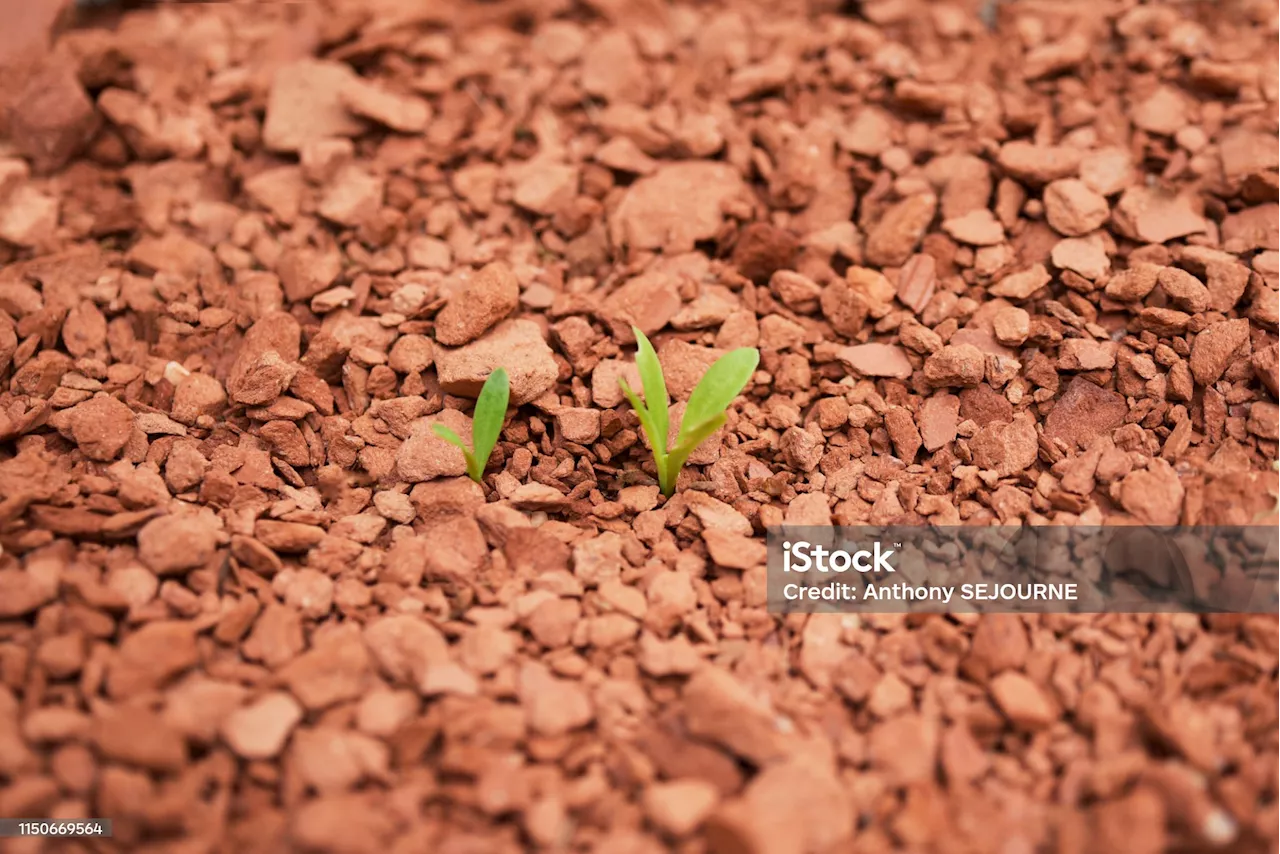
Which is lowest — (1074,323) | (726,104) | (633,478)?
(633,478)

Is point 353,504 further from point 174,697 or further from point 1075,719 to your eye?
point 1075,719

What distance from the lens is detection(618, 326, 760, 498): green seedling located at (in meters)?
1.73

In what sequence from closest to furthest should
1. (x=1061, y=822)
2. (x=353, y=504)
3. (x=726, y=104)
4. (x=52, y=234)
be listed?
1. (x=1061, y=822)
2. (x=353, y=504)
3. (x=52, y=234)
4. (x=726, y=104)

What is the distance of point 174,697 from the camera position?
4.72 feet

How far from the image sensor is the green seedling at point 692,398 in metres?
1.73

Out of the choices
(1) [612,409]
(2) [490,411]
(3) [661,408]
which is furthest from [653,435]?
(2) [490,411]

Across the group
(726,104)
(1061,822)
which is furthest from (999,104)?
(1061,822)

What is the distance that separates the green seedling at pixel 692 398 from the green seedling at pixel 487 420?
22 centimetres

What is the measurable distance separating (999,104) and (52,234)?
2.19 metres

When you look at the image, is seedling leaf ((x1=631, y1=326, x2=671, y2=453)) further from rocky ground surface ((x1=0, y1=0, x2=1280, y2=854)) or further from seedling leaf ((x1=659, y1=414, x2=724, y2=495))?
rocky ground surface ((x1=0, y1=0, x2=1280, y2=854))

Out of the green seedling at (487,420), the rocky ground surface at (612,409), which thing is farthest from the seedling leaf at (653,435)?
the green seedling at (487,420)

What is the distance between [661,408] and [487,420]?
1.06ft

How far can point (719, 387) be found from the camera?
1742 mm

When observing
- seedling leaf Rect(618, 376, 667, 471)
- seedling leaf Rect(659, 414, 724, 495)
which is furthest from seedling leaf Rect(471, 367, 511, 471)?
seedling leaf Rect(659, 414, 724, 495)
